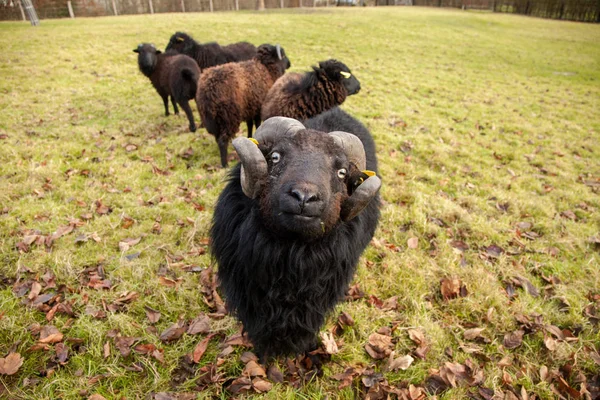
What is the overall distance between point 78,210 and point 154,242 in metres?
1.41

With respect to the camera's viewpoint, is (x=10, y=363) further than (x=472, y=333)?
No

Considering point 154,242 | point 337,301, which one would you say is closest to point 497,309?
point 337,301

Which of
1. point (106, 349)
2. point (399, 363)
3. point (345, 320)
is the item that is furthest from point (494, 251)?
point (106, 349)

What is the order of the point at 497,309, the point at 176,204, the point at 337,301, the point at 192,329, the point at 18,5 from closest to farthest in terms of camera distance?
the point at 337,301 < the point at 192,329 < the point at 497,309 < the point at 176,204 < the point at 18,5

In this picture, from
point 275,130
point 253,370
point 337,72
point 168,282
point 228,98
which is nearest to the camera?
point 275,130

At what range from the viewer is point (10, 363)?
2.35 meters

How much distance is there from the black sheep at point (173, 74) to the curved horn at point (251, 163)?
5377 mm

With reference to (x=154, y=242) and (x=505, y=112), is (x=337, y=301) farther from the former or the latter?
(x=505, y=112)

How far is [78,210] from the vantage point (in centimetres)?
422

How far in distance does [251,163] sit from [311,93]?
3.39 metres

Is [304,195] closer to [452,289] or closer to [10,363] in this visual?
[452,289]

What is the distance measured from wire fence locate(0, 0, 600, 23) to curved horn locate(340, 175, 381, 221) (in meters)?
25.6

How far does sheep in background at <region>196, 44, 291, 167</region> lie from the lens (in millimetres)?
5340

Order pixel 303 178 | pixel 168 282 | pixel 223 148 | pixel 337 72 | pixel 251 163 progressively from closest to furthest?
pixel 303 178, pixel 251 163, pixel 168 282, pixel 337 72, pixel 223 148
